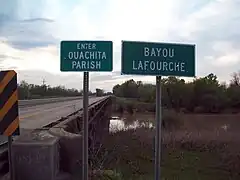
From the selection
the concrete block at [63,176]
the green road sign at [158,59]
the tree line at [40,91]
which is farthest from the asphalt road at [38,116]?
the tree line at [40,91]

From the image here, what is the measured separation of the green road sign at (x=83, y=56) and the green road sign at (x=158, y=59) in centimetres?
50

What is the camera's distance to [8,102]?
21.0 feet

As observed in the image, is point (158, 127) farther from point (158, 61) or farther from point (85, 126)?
point (85, 126)

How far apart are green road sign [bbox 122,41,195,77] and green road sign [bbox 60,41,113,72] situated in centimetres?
50

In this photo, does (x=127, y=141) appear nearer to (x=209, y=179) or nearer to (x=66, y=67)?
(x=209, y=179)

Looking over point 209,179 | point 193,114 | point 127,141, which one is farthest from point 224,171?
point 193,114

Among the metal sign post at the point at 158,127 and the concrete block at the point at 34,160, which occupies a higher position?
the metal sign post at the point at 158,127

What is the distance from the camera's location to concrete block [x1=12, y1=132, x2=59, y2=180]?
6758 mm

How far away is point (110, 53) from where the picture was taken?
5.49 metres

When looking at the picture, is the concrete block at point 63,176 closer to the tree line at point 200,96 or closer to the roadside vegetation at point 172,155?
the roadside vegetation at point 172,155

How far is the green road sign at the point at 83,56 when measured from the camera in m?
5.39

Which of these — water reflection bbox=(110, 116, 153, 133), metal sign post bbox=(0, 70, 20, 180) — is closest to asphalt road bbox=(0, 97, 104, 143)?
metal sign post bbox=(0, 70, 20, 180)

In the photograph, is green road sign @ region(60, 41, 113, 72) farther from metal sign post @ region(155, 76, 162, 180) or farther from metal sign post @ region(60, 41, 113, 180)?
metal sign post @ region(155, 76, 162, 180)

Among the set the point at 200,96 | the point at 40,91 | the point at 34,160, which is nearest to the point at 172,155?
the point at 34,160
